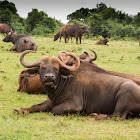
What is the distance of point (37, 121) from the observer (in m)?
5.53

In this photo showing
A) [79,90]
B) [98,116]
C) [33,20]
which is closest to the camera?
[98,116]

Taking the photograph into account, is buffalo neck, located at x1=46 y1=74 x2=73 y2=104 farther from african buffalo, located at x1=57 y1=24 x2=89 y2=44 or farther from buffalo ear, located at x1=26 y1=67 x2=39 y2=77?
african buffalo, located at x1=57 y1=24 x2=89 y2=44

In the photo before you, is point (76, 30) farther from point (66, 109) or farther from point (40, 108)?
point (66, 109)

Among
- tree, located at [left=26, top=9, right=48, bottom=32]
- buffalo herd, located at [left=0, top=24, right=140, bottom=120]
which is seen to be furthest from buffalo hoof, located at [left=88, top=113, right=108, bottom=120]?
tree, located at [left=26, top=9, right=48, bottom=32]

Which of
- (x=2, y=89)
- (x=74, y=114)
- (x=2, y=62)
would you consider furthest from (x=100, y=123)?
(x=2, y=62)

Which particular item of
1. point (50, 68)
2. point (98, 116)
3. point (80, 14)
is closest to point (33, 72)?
point (50, 68)

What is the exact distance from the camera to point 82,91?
6.28 meters

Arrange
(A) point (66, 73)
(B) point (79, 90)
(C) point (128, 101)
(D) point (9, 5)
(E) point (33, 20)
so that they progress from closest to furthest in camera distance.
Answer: (C) point (128, 101) → (A) point (66, 73) → (B) point (79, 90) → (E) point (33, 20) → (D) point (9, 5)

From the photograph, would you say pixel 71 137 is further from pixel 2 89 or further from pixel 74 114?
pixel 2 89

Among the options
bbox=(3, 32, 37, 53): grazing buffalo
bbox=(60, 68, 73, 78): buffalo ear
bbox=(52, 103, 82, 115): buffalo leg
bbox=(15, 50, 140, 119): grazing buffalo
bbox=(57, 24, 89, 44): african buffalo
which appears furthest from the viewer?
bbox=(57, 24, 89, 44): african buffalo

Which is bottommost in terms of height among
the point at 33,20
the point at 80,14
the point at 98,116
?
the point at 98,116

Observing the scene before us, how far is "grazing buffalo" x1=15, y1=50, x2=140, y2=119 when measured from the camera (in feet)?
19.1

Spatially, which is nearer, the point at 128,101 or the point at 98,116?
the point at 128,101

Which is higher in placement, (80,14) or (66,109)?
(80,14)
